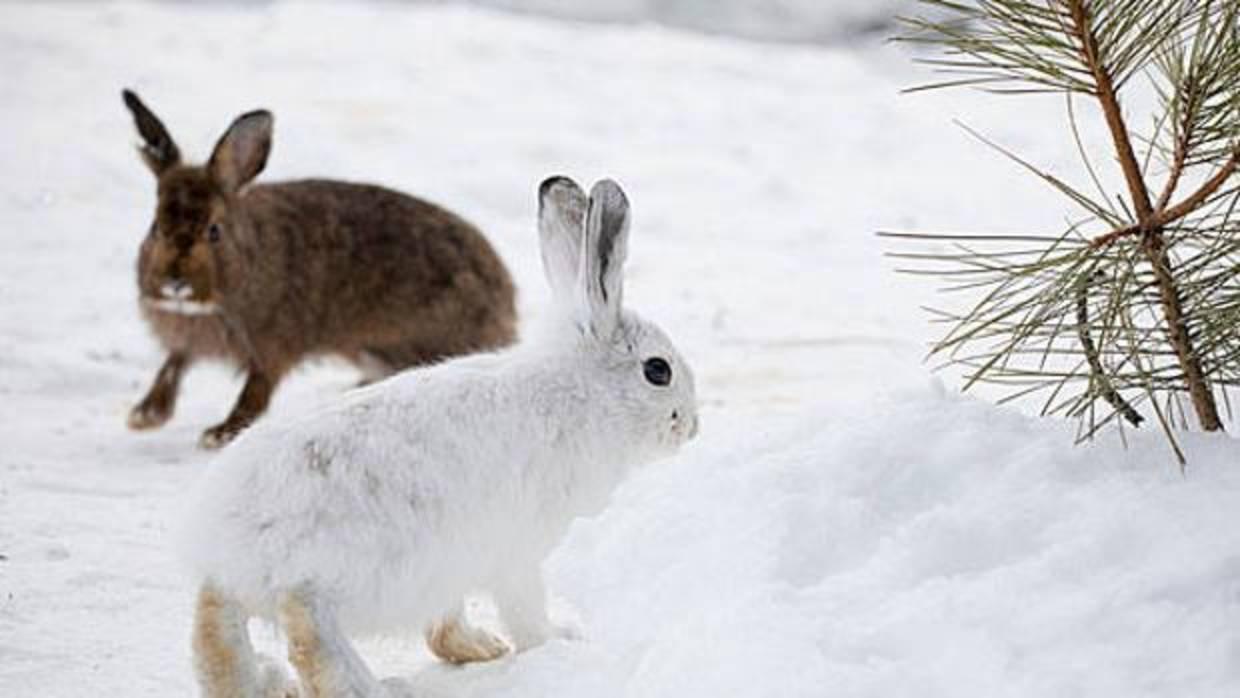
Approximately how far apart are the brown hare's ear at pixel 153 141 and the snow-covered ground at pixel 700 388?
0.73 metres

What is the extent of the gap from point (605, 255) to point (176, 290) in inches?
83.7

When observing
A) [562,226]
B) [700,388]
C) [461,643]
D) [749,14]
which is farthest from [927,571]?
[749,14]

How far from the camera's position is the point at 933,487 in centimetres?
271

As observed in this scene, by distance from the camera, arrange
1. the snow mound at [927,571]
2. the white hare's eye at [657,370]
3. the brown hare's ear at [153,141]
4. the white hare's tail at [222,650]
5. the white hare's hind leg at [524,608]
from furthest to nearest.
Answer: the brown hare's ear at [153,141]
the white hare's eye at [657,370]
the white hare's hind leg at [524,608]
the white hare's tail at [222,650]
the snow mound at [927,571]

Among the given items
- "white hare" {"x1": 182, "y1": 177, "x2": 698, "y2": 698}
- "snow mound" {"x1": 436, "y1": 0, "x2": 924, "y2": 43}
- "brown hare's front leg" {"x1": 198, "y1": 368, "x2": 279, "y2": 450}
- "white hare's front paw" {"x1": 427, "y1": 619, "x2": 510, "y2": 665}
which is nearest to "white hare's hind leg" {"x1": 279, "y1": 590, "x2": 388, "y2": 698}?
"white hare" {"x1": 182, "y1": 177, "x2": 698, "y2": 698}

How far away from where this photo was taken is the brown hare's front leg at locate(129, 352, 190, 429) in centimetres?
486

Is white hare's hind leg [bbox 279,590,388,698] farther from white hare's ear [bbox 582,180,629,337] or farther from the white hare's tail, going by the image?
white hare's ear [bbox 582,180,629,337]

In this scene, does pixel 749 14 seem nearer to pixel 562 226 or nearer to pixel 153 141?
pixel 153 141

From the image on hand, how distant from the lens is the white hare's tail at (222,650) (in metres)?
2.53

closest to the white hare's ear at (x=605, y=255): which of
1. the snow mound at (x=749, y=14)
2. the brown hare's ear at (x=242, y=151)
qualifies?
the brown hare's ear at (x=242, y=151)

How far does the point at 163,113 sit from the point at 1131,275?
6587mm

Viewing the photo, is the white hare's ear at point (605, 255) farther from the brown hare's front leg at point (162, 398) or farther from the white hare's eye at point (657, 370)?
the brown hare's front leg at point (162, 398)

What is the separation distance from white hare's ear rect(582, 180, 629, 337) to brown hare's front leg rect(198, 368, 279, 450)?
2.09m

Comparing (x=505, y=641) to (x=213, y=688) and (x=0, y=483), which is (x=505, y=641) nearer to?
(x=213, y=688)
